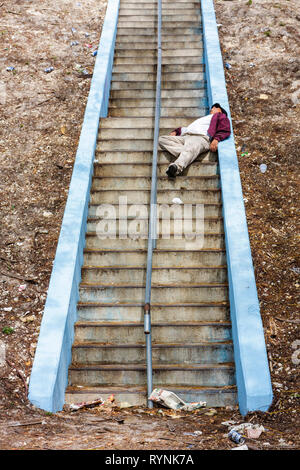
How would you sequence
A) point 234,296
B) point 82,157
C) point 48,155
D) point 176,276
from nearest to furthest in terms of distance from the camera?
1. point 234,296
2. point 176,276
3. point 82,157
4. point 48,155

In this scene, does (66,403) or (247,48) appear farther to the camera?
(247,48)

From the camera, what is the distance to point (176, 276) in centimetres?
609

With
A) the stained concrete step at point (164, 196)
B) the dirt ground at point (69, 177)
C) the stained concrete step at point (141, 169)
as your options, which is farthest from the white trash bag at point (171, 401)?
the stained concrete step at point (141, 169)

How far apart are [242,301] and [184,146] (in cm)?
274

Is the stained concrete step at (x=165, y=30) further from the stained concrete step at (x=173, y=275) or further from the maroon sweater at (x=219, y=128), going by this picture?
the stained concrete step at (x=173, y=275)

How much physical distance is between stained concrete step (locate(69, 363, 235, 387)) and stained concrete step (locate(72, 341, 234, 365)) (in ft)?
0.33

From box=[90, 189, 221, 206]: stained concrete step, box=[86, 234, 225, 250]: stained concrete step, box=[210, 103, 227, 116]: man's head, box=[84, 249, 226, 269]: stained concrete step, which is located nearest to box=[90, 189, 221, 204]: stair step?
box=[90, 189, 221, 206]: stained concrete step

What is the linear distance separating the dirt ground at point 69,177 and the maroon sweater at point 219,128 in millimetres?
508

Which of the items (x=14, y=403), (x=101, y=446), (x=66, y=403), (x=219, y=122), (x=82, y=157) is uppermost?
(x=219, y=122)

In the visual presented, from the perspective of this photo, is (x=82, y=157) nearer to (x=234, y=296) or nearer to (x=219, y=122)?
(x=219, y=122)

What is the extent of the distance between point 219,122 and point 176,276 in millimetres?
2674

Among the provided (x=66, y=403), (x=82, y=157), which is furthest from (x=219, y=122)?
(x=66, y=403)

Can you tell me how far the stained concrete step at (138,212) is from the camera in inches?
264

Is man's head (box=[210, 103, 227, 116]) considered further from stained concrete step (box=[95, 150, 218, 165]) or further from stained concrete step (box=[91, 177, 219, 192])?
stained concrete step (box=[91, 177, 219, 192])
